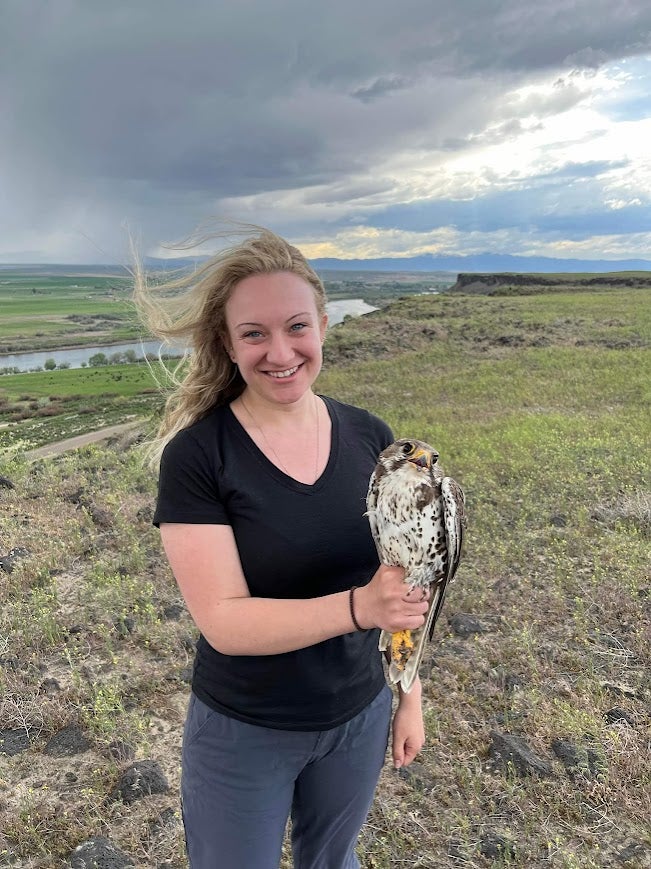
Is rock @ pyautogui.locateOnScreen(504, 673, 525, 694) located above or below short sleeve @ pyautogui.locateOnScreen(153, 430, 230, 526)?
below

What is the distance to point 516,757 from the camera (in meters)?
3.46

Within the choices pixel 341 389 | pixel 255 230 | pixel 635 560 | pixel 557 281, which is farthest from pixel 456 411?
pixel 557 281

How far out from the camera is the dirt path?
8.49 meters

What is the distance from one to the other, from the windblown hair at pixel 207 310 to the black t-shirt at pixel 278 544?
0.58 feet

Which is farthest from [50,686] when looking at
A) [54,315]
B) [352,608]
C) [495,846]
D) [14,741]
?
[54,315]

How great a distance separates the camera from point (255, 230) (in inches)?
82.3

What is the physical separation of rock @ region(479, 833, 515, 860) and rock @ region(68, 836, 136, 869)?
1.82 m

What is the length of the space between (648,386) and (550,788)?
12.8m

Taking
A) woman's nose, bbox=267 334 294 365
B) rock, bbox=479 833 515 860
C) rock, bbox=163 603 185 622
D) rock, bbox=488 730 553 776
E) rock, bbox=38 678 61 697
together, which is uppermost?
woman's nose, bbox=267 334 294 365

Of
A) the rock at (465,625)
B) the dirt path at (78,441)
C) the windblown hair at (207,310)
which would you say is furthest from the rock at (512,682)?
the dirt path at (78,441)

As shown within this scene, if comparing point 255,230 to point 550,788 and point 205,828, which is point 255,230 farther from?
point 550,788

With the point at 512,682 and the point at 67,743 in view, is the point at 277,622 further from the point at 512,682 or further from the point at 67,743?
the point at 512,682

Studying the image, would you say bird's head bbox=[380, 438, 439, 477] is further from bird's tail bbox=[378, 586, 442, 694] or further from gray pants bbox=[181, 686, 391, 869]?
gray pants bbox=[181, 686, 391, 869]

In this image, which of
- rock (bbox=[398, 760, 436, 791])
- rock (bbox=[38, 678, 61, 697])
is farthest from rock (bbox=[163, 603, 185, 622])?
rock (bbox=[398, 760, 436, 791])
